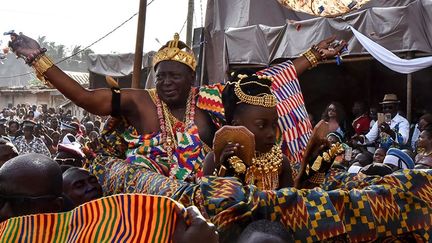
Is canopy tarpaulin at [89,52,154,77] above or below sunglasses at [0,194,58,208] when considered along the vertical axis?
above

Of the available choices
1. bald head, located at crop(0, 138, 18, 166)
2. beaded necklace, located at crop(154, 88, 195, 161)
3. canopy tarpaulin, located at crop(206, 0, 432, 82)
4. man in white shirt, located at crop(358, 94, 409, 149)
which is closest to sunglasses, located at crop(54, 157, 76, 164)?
bald head, located at crop(0, 138, 18, 166)

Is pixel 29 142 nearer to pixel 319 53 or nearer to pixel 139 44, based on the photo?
pixel 139 44

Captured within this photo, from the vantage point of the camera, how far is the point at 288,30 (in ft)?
30.2

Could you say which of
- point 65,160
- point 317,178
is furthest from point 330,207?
point 65,160

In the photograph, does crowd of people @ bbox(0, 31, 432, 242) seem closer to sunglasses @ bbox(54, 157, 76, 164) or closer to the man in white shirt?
sunglasses @ bbox(54, 157, 76, 164)

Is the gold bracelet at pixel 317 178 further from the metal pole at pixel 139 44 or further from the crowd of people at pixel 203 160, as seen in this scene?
the metal pole at pixel 139 44

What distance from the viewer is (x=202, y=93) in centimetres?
349

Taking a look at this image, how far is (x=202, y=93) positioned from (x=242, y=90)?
772 millimetres

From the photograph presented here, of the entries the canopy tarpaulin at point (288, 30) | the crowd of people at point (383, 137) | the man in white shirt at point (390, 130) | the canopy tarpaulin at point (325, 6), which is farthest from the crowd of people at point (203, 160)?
the canopy tarpaulin at point (288, 30)

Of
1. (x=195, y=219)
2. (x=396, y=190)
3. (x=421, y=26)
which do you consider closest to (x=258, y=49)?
(x=421, y=26)

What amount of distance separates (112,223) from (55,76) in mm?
1787

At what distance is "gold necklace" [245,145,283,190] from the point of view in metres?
2.63

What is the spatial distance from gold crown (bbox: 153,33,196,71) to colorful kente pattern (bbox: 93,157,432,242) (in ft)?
4.11

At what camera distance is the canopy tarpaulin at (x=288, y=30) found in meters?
7.91
